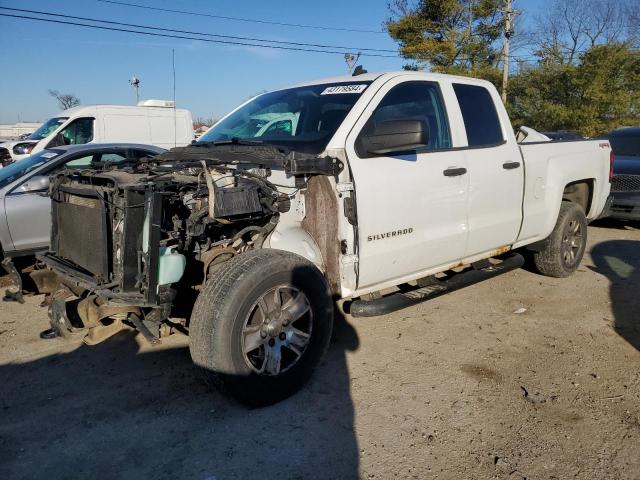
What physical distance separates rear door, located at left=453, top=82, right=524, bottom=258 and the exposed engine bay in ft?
5.06

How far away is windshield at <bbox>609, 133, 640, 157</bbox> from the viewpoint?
373 inches

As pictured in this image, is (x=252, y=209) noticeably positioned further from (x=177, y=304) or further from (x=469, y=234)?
(x=469, y=234)

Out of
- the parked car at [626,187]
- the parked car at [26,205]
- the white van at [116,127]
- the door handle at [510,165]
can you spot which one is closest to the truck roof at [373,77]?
the door handle at [510,165]

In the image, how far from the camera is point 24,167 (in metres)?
6.44

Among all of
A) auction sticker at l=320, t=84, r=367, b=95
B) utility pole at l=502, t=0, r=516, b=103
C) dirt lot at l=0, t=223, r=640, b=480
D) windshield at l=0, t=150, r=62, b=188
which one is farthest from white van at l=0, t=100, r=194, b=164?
utility pole at l=502, t=0, r=516, b=103

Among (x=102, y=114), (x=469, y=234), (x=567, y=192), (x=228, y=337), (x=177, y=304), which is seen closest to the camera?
(x=228, y=337)

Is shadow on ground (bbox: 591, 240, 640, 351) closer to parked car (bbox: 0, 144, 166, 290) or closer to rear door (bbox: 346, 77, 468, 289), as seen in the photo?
rear door (bbox: 346, 77, 468, 289)

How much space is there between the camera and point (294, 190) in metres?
3.53

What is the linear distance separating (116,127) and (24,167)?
6411 millimetres

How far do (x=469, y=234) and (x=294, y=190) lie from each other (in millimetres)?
1652

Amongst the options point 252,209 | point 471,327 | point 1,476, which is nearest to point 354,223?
point 252,209

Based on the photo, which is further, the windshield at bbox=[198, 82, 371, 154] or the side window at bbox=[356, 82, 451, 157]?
the side window at bbox=[356, 82, 451, 157]

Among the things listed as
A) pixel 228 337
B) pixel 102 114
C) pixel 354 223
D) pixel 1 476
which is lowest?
pixel 1 476

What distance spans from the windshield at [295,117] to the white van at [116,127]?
796 cm
